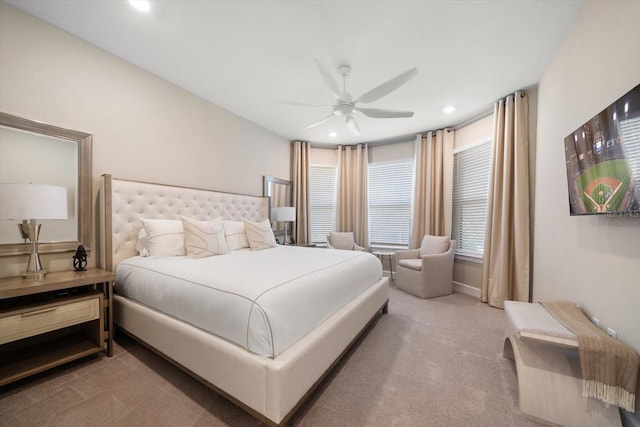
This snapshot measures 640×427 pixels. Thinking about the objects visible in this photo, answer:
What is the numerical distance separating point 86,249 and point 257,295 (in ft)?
6.83

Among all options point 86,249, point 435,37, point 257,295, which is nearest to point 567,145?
point 435,37

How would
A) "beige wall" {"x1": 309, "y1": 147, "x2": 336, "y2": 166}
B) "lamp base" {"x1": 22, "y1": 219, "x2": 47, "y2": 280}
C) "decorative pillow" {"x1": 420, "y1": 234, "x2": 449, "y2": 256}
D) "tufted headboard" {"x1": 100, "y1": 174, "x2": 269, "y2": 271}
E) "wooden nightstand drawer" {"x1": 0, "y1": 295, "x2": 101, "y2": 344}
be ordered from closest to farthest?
"wooden nightstand drawer" {"x1": 0, "y1": 295, "x2": 101, "y2": 344} < "lamp base" {"x1": 22, "y1": 219, "x2": 47, "y2": 280} < "tufted headboard" {"x1": 100, "y1": 174, "x2": 269, "y2": 271} < "decorative pillow" {"x1": 420, "y1": 234, "x2": 449, "y2": 256} < "beige wall" {"x1": 309, "y1": 147, "x2": 336, "y2": 166}

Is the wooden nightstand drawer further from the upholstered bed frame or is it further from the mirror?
the mirror

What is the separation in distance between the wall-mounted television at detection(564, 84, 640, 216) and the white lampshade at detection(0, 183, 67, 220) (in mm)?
3559

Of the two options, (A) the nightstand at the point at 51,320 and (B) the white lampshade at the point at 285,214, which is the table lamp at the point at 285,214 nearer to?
(B) the white lampshade at the point at 285,214

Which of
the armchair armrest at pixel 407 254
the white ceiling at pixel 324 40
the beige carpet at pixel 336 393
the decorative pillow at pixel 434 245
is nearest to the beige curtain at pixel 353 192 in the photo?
the armchair armrest at pixel 407 254

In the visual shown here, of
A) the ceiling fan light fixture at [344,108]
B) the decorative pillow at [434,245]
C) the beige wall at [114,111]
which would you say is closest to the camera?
the beige wall at [114,111]

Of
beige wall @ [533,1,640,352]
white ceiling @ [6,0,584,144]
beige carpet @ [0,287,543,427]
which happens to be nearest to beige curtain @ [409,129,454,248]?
white ceiling @ [6,0,584,144]

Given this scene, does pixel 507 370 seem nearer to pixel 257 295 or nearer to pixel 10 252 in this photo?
pixel 257 295

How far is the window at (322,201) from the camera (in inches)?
206

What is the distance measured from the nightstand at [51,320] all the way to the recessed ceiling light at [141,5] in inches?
83.8

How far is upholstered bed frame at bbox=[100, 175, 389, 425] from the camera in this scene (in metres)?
1.15

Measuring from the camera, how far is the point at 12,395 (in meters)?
1.48

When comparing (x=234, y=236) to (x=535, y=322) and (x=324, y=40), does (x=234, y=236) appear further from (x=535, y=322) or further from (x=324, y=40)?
(x=535, y=322)
